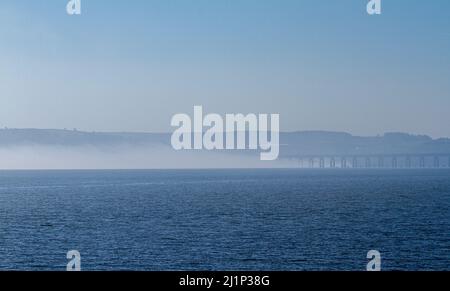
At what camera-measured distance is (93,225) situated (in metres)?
94.6

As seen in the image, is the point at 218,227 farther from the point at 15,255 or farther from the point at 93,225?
the point at 15,255

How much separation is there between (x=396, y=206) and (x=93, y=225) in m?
66.2

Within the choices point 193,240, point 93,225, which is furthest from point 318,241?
point 93,225
